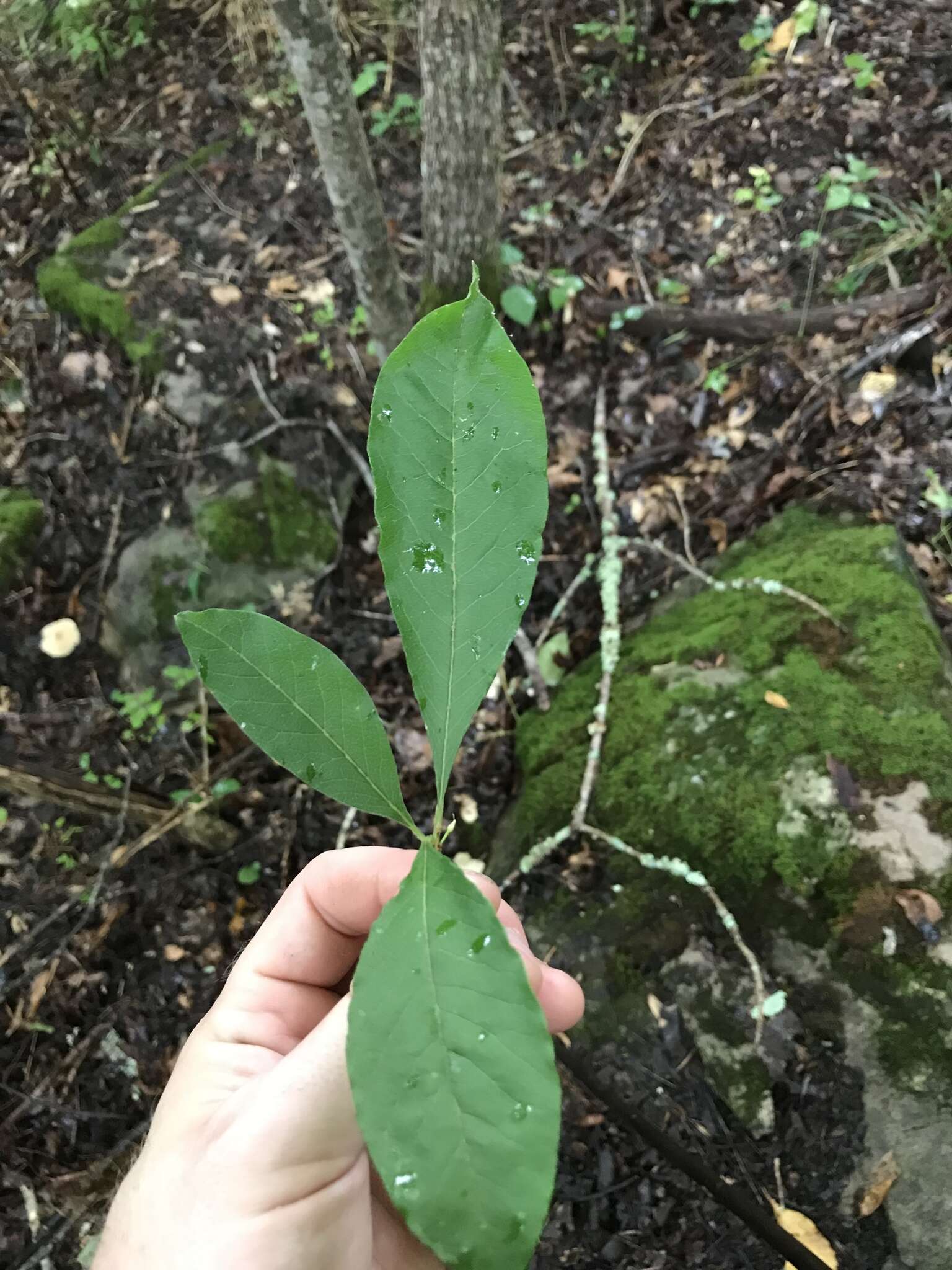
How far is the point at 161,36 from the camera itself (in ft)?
15.4

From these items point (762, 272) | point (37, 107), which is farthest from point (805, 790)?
point (37, 107)

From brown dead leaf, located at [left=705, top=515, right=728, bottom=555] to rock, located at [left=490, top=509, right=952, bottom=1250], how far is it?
34cm

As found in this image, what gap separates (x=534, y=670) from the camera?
267 centimetres

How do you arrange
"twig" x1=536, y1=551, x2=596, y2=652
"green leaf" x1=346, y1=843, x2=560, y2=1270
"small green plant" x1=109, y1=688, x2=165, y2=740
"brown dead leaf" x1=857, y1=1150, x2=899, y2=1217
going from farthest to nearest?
"small green plant" x1=109, y1=688, x2=165, y2=740
"twig" x1=536, y1=551, x2=596, y2=652
"brown dead leaf" x1=857, y1=1150, x2=899, y2=1217
"green leaf" x1=346, y1=843, x2=560, y2=1270

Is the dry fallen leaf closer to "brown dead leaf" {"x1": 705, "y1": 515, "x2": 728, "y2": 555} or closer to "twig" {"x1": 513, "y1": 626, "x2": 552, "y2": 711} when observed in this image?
"twig" {"x1": 513, "y1": 626, "x2": 552, "y2": 711}

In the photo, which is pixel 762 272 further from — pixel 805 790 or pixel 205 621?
Answer: pixel 205 621

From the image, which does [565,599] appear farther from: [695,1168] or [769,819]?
[695,1168]

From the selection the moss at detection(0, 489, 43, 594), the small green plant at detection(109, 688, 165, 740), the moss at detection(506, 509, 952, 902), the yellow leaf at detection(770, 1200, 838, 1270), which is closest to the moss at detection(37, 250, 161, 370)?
the moss at detection(0, 489, 43, 594)

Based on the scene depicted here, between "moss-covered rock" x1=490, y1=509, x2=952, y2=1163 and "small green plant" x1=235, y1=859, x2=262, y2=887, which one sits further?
"small green plant" x1=235, y1=859, x2=262, y2=887

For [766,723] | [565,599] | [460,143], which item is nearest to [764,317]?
[460,143]

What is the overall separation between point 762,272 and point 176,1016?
3.70m

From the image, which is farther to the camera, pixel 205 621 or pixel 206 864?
pixel 206 864

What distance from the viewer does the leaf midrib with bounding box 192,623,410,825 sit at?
3.13 ft

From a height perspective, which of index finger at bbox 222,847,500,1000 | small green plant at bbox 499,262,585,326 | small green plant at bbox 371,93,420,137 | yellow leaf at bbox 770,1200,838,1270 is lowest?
yellow leaf at bbox 770,1200,838,1270
